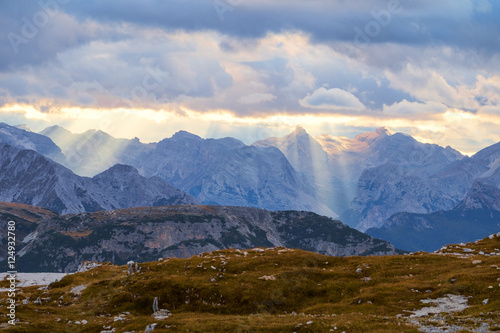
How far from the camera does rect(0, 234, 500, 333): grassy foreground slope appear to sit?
59719mm

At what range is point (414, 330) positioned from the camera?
167 ft

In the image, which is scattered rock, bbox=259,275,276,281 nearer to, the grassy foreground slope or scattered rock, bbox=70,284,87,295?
the grassy foreground slope

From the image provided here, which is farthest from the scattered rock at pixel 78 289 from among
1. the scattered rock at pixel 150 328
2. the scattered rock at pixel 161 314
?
the scattered rock at pixel 150 328

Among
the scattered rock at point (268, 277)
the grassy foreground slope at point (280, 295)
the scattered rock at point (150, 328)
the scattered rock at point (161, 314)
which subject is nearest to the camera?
the grassy foreground slope at point (280, 295)

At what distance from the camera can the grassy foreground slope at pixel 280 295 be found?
2351 inches

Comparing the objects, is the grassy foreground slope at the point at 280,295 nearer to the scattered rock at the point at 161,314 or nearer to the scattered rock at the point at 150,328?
the scattered rock at the point at 150,328

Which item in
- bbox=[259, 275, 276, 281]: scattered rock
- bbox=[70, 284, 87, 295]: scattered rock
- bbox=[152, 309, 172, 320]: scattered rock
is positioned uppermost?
bbox=[259, 275, 276, 281]: scattered rock

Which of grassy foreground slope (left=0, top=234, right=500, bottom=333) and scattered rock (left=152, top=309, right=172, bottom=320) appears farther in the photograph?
scattered rock (left=152, top=309, right=172, bottom=320)

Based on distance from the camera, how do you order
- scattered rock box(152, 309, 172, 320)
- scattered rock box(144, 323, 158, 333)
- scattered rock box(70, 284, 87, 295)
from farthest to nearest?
scattered rock box(70, 284, 87, 295) < scattered rock box(152, 309, 172, 320) < scattered rock box(144, 323, 158, 333)

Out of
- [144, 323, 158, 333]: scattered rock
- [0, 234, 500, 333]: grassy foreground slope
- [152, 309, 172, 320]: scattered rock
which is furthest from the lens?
[152, 309, 172, 320]: scattered rock

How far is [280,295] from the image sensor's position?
7788cm

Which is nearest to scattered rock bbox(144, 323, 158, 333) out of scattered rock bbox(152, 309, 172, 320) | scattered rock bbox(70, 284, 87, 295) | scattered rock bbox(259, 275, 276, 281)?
scattered rock bbox(152, 309, 172, 320)

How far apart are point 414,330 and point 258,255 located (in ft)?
176

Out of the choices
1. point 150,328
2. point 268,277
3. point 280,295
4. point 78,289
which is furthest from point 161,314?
point 78,289
